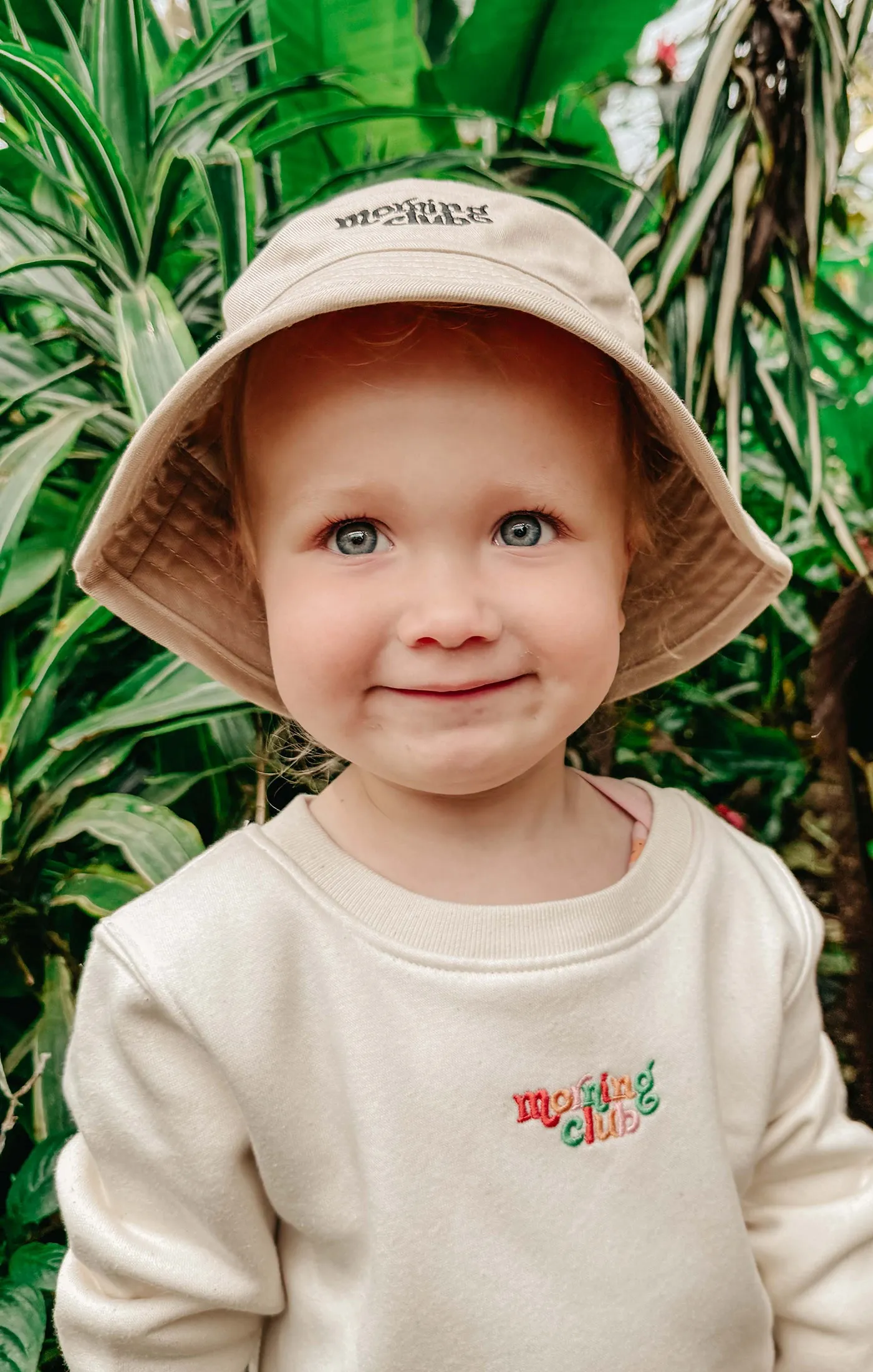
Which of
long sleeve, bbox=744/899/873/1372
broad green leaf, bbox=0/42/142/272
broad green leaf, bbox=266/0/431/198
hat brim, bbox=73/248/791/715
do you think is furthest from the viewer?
broad green leaf, bbox=266/0/431/198

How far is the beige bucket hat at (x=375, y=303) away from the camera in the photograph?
624mm

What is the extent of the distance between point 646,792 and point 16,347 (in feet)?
2.72

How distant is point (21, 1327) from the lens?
103 cm

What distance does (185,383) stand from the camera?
2.16ft

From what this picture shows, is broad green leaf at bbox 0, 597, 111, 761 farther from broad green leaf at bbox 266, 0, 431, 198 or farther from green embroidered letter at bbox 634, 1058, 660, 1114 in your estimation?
green embroidered letter at bbox 634, 1058, 660, 1114

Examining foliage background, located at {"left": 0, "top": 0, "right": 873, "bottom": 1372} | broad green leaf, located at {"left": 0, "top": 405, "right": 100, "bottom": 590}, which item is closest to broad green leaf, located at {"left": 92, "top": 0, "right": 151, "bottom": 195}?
foliage background, located at {"left": 0, "top": 0, "right": 873, "bottom": 1372}

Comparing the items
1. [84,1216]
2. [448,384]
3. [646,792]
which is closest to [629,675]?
[646,792]

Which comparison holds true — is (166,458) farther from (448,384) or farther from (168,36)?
(168,36)

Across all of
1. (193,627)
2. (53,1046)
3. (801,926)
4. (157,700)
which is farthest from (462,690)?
(53,1046)

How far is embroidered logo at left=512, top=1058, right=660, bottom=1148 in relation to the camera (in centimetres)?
73

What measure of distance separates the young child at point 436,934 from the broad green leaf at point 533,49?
1.55 ft

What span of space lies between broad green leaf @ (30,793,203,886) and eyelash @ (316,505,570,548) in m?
0.57

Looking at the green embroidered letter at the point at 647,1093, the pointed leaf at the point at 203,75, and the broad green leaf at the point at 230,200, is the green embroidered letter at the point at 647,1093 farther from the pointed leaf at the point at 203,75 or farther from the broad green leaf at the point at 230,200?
the pointed leaf at the point at 203,75

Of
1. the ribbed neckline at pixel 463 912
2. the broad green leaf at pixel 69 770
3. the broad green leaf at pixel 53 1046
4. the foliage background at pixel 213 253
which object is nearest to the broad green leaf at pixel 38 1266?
the foliage background at pixel 213 253
